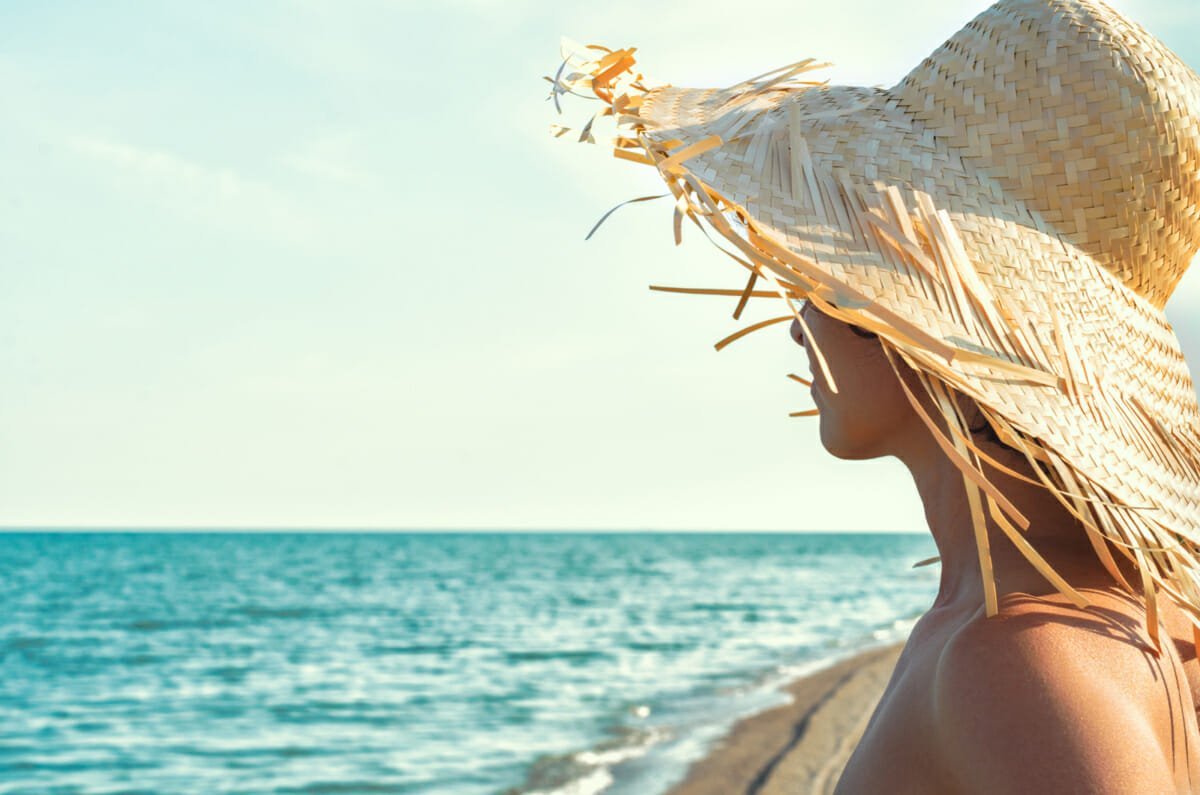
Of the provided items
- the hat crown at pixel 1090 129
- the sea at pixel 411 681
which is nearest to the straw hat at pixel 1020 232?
the hat crown at pixel 1090 129

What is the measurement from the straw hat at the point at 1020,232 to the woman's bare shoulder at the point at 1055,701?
4cm

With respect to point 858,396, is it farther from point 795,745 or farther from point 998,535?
point 795,745

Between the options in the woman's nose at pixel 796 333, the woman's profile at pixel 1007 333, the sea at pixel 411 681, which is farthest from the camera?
the sea at pixel 411 681

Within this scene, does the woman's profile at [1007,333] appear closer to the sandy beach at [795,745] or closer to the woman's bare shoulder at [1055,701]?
the woman's bare shoulder at [1055,701]

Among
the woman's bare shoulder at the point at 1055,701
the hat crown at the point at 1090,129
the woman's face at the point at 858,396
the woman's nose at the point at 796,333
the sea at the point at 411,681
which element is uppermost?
the hat crown at the point at 1090,129

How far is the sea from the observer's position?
8.88 metres

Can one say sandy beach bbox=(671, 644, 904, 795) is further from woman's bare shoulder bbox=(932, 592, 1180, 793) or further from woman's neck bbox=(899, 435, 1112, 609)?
woman's bare shoulder bbox=(932, 592, 1180, 793)

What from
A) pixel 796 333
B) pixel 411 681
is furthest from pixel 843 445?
pixel 411 681

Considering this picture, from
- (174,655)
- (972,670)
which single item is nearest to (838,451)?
(972,670)

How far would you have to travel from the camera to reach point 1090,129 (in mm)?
1332

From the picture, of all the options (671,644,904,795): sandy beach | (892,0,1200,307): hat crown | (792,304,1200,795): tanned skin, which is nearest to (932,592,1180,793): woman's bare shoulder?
(792,304,1200,795): tanned skin

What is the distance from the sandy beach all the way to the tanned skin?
19.1 ft

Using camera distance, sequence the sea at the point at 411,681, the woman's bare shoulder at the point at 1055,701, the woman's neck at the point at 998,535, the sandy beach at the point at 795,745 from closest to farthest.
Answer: the woman's bare shoulder at the point at 1055,701 < the woman's neck at the point at 998,535 < the sandy beach at the point at 795,745 < the sea at the point at 411,681

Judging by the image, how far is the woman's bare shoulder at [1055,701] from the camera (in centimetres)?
100
